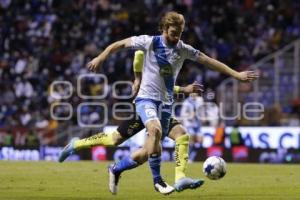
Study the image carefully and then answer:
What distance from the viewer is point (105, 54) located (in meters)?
11.4

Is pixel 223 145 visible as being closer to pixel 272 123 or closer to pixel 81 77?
pixel 272 123

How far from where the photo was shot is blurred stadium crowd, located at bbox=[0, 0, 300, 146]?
105ft

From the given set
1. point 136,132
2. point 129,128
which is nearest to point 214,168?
point 136,132

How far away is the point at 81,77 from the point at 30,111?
2.63 m

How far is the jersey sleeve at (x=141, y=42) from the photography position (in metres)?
11.8

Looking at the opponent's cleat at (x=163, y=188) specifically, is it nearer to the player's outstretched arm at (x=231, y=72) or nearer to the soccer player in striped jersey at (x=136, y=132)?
the soccer player in striped jersey at (x=136, y=132)

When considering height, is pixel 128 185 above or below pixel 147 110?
below

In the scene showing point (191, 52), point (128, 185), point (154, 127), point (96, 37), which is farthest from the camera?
point (96, 37)

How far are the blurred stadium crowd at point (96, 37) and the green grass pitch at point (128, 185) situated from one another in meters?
11.5

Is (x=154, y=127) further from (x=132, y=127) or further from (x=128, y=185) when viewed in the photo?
(x=128, y=185)

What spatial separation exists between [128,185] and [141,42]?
3786 mm

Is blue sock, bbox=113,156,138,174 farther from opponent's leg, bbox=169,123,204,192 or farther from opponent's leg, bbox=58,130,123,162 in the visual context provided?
opponent's leg, bbox=169,123,204,192

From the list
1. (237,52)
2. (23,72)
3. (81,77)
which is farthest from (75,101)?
(237,52)

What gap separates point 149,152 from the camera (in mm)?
11938
